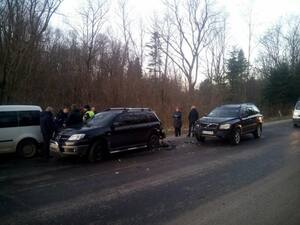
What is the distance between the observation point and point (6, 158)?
10.9 metres

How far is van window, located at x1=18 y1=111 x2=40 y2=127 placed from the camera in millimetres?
10993

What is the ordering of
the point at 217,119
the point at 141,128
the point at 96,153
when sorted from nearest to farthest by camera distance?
the point at 96,153
the point at 141,128
the point at 217,119

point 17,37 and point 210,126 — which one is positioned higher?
point 17,37

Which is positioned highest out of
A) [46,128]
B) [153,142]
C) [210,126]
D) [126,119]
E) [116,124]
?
[126,119]

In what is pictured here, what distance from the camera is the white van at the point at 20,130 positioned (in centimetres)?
1050

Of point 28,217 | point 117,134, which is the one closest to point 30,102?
point 117,134

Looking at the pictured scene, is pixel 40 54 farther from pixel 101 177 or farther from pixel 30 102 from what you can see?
pixel 101 177

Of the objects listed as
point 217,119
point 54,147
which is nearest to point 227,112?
point 217,119

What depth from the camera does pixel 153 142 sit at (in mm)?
12609

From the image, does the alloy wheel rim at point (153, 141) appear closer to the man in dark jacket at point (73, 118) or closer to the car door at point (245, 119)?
the man in dark jacket at point (73, 118)

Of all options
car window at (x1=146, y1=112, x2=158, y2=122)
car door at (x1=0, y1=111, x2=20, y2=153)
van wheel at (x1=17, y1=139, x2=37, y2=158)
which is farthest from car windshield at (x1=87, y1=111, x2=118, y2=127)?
car door at (x1=0, y1=111, x2=20, y2=153)

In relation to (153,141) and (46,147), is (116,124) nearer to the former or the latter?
(153,141)

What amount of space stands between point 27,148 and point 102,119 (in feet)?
9.57

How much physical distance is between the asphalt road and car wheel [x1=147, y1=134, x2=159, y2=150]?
52.9 inches
